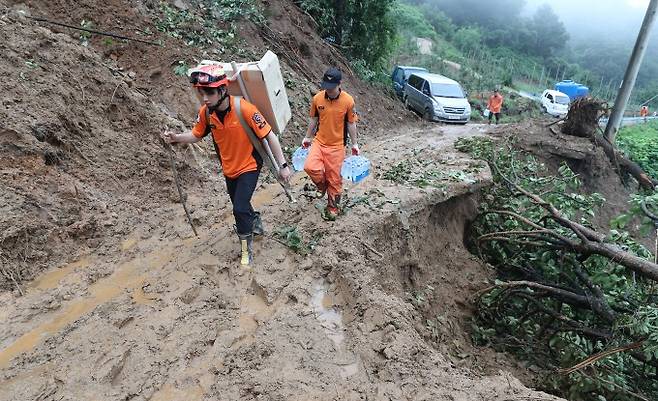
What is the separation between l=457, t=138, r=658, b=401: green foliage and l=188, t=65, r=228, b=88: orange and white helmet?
3541 mm

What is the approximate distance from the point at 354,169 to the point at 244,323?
7.10 feet

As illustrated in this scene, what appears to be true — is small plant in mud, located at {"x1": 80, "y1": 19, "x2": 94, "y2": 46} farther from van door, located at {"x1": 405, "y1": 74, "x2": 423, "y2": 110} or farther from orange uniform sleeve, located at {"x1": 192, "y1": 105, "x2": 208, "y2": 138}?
van door, located at {"x1": 405, "y1": 74, "x2": 423, "y2": 110}

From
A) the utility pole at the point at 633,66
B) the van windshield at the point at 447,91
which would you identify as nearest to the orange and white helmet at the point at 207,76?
the utility pole at the point at 633,66

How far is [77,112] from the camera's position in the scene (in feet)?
17.5

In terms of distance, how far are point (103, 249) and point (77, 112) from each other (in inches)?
75.8

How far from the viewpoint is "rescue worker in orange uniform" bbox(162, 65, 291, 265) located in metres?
3.86

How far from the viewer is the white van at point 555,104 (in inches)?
957

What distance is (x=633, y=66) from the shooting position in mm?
12484

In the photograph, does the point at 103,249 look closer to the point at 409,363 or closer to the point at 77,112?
the point at 77,112

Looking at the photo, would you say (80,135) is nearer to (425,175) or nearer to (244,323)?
(244,323)

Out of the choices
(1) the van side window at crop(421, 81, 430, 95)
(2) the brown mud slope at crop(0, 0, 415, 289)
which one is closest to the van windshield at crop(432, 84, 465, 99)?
(1) the van side window at crop(421, 81, 430, 95)

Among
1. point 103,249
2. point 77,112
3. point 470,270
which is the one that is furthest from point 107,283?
point 470,270

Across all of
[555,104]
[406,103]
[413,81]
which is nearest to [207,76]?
[406,103]

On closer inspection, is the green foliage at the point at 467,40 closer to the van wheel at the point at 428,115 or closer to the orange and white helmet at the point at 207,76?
the van wheel at the point at 428,115
